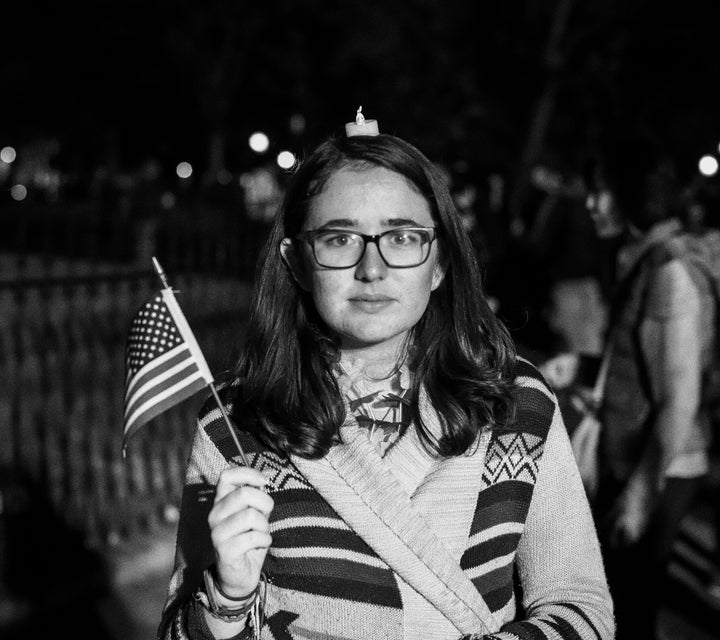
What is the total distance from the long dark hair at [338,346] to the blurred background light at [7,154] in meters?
43.2

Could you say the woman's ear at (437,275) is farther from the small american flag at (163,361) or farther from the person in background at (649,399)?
the person in background at (649,399)

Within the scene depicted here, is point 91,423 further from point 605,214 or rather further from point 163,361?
point 163,361

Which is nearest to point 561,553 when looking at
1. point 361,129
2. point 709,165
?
point 361,129

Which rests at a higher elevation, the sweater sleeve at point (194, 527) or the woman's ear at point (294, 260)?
the woman's ear at point (294, 260)

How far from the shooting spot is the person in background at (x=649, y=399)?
3297 millimetres

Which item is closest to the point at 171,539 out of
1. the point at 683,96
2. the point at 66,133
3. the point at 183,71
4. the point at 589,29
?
the point at 589,29

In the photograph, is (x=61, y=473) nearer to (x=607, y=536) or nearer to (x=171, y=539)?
(x=171, y=539)

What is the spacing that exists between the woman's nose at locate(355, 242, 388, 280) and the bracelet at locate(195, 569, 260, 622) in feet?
2.13

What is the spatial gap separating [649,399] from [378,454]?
180 centimetres

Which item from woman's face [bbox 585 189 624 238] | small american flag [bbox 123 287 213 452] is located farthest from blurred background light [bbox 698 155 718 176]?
small american flag [bbox 123 287 213 452]

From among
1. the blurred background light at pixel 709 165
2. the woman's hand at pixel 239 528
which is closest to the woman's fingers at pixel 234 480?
the woman's hand at pixel 239 528

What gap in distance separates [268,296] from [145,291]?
4.40 metres

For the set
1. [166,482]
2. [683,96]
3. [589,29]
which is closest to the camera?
[166,482]

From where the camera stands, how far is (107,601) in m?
4.99
